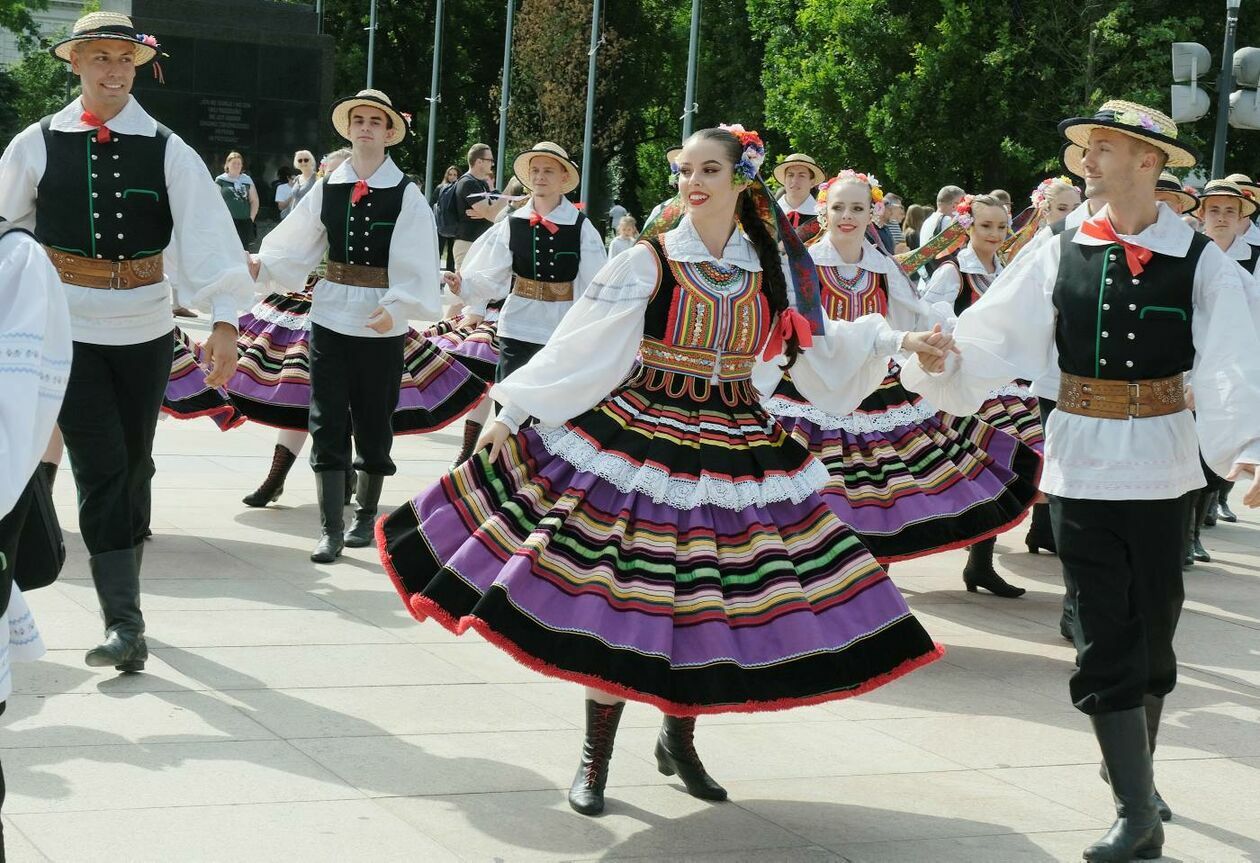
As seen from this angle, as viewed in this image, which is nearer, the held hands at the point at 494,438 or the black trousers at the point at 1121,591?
the black trousers at the point at 1121,591

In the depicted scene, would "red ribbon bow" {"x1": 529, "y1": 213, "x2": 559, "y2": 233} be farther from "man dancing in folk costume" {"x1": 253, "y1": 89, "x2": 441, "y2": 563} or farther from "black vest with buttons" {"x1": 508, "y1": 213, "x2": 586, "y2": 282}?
"man dancing in folk costume" {"x1": 253, "y1": 89, "x2": 441, "y2": 563}

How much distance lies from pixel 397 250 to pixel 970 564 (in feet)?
9.85

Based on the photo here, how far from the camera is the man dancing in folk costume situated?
7.73 meters

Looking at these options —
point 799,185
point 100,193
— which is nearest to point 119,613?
point 100,193

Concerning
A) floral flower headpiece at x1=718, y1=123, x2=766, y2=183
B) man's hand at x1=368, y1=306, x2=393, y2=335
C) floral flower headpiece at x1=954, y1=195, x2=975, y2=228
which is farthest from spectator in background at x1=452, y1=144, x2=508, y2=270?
floral flower headpiece at x1=718, y1=123, x2=766, y2=183

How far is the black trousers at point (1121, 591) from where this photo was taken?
4355mm

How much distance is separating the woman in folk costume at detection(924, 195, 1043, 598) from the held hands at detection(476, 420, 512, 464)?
156 inches

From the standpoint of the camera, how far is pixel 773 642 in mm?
4309

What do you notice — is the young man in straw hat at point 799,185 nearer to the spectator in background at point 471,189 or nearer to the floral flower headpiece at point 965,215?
the floral flower headpiece at point 965,215

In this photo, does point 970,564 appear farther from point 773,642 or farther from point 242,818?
point 242,818

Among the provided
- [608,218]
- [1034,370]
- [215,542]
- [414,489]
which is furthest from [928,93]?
[1034,370]

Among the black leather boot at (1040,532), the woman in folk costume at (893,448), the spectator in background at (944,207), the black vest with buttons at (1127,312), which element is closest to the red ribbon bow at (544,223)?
the woman in folk costume at (893,448)

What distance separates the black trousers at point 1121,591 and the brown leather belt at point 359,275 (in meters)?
4.15

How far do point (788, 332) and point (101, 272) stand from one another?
92.8 inches
